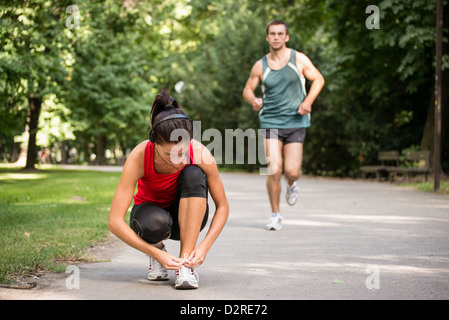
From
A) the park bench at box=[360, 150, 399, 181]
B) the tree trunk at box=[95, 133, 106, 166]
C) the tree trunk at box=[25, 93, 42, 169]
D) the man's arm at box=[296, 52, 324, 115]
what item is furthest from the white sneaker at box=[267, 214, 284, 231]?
the tree trunk at box=[95, 133, 106, 166]

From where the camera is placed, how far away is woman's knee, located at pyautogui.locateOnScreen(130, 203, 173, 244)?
4168mm

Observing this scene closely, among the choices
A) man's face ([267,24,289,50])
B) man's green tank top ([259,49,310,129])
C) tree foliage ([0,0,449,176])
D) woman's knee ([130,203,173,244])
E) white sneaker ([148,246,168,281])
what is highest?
tree foliage ([0,0,449,176])

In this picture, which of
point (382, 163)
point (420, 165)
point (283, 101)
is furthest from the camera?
→ point (382, 163)

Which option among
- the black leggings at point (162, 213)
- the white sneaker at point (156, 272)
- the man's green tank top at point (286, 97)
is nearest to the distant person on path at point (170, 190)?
the black leggings at point (162, 213)

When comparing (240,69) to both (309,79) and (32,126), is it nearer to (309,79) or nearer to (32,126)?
(32,126)

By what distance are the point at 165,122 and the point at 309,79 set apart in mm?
4031

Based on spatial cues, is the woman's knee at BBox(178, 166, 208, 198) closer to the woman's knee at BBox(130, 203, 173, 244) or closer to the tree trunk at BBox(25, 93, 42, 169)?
the woman's knee at BBox(130, 203, 173, 244)

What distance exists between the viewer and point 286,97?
765 cm

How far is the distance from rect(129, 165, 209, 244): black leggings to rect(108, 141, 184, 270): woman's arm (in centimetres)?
11

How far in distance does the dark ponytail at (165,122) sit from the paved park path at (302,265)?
1016mm

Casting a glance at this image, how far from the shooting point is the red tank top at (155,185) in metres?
4.09

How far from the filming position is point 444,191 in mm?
13359

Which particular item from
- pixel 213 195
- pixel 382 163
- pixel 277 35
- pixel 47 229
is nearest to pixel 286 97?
pixel 277 35
